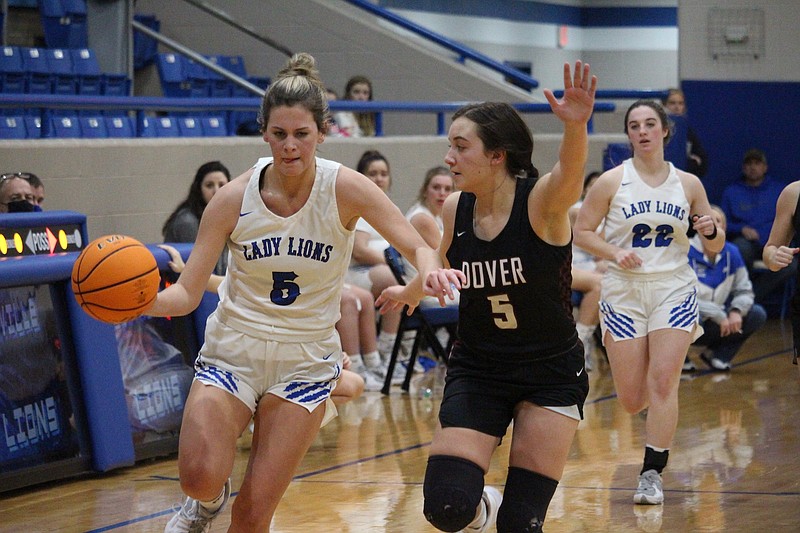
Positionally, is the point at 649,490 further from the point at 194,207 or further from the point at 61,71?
the point at 61,71

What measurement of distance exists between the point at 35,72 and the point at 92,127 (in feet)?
5.38

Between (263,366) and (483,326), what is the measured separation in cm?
76

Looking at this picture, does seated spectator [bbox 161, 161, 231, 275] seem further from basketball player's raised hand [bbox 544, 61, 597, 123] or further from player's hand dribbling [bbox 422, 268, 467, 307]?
basketball player's raised hand [bbox 544, 61, 597, 123]

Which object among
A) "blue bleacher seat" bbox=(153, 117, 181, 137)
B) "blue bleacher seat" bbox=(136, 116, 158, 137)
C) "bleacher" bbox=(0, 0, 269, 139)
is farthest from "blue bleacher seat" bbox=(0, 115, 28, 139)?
"blue bleacher seat" bbox=(153, 117, 181, 137)

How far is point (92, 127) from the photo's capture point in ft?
31.8

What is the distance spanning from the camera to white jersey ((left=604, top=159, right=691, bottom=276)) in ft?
20.0

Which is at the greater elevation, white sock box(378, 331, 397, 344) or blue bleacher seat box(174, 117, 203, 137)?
blue bleacher seat box(174, 117, 203, 137)

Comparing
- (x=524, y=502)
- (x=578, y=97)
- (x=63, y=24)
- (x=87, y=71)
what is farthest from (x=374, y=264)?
(x=578, y=97)

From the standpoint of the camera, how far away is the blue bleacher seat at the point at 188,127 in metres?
10.7

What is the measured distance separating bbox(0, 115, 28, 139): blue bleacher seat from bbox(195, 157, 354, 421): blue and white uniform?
5810 mm

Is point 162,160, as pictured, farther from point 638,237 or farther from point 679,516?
point 679,516

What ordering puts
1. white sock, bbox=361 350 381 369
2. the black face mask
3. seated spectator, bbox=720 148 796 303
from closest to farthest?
1. the black face mask
2. white sock, bbox=361 350 381 369
3. seated spectator, bbox=720 148 796 303

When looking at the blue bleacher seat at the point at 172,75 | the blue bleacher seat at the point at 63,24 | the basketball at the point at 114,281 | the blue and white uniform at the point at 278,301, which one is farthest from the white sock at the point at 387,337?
the basketball at the point at 114,281

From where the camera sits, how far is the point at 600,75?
2103cm
